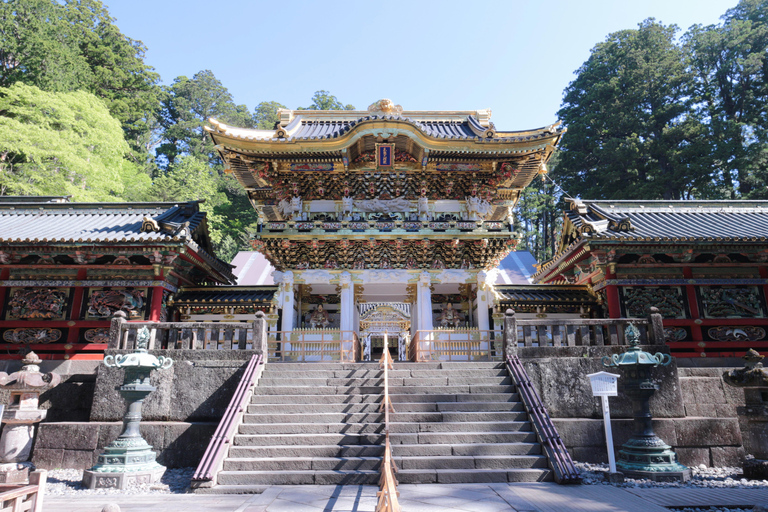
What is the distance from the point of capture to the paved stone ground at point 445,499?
5871 mm

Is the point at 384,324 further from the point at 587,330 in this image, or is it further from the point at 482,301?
the point at 587,330

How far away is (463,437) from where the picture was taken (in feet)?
26.7

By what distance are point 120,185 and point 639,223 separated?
26581 mm

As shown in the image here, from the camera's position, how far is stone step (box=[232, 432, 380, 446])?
26.4ft

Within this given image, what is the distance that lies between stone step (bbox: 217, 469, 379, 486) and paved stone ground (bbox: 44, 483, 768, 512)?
172 mm

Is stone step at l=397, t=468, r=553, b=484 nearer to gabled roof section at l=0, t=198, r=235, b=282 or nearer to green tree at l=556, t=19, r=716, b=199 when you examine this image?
gabled roof section at l=0, t=198, r=235, b=282

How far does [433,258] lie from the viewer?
15.5 m

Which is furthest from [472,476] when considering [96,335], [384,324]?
[384,324]

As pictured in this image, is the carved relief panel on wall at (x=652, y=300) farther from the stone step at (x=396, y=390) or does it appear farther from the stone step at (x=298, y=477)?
the stone step at (x=298, y=477)

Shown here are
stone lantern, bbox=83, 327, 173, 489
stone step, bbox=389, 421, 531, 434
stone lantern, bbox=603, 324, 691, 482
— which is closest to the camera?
stone lantern, bbox=603, 324, 691, 482

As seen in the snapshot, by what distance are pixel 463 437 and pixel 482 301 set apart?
725 centimetres

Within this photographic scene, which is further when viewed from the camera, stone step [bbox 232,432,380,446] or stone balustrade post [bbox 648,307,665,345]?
stone balustrade post [bbox 648,307,665,345]

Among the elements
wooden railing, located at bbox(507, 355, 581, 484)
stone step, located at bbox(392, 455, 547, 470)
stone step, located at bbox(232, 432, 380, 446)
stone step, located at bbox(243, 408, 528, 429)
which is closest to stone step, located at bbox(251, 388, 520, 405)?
wooden railing, located at bbox(507, 355, 581, 484)

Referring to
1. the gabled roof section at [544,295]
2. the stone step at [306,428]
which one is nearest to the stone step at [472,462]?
the stone step at [306,428]
